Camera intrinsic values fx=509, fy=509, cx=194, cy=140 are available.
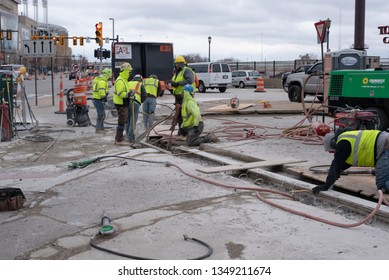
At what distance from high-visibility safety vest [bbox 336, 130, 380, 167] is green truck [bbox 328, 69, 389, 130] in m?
4.92

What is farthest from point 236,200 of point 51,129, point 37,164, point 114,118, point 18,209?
point 114,118

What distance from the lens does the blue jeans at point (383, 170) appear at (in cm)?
643

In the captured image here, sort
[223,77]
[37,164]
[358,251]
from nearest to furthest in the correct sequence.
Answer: [358,251] → [37,164] → [223,77]

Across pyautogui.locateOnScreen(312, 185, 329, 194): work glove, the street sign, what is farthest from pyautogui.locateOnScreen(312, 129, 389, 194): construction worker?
the street sign

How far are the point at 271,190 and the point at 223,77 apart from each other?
29142 millimetres

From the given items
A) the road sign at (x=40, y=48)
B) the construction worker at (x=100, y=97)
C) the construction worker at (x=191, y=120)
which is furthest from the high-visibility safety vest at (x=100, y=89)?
the road sign at (x=40, y=48)

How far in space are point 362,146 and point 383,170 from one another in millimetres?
399

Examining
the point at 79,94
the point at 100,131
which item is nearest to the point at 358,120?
the point at 100,131

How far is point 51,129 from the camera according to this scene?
608 inches

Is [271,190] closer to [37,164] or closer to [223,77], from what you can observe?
[37,164]

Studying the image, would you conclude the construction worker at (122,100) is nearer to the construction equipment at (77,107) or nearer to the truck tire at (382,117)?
the construction equipment at (77,107)

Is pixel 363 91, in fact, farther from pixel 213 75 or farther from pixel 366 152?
pixel 213 75

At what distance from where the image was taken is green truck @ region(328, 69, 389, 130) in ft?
37.7

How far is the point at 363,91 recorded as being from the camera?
38.8ft
